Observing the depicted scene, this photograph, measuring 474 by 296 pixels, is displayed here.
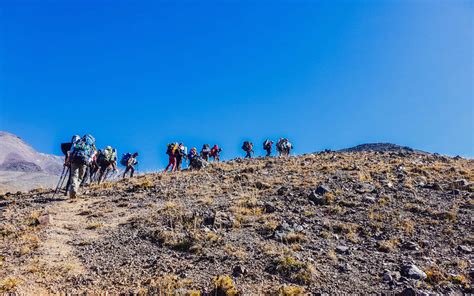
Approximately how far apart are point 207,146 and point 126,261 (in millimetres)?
22871

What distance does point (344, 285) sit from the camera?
8.59m

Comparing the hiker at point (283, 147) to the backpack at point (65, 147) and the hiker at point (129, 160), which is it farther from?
the backpack at point (65, 147)

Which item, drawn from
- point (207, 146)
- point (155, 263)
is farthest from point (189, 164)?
point (155, 263)

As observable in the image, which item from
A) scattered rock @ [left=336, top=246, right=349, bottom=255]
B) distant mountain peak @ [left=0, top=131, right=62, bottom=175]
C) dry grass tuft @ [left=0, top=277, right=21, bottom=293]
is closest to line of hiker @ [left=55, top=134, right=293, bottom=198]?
dry grass tuft @ [left=0, top=277, right=21, bottom=293]

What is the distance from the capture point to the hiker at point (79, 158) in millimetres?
15734

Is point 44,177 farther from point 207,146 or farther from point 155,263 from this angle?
point 155,263

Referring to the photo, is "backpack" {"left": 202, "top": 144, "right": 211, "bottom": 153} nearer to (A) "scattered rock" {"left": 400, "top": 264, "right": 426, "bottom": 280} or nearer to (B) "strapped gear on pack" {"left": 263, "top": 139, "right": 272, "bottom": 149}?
(B) "strapped gear on pack" {"left": 263, "top": 139, "right": 272, "bottom": 149}

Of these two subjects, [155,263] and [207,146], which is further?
[207,146]

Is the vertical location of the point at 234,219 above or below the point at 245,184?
below

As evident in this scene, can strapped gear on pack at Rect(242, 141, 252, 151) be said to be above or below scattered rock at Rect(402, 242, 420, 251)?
above

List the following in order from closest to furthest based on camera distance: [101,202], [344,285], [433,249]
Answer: [344,285], [433,249], [101,202]

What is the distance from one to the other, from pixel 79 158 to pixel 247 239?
832 cm

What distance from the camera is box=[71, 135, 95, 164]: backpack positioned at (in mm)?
15719

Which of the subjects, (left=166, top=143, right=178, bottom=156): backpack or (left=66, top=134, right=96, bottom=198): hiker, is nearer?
(left=66, top=134, right=96, bottom=198): hiker
